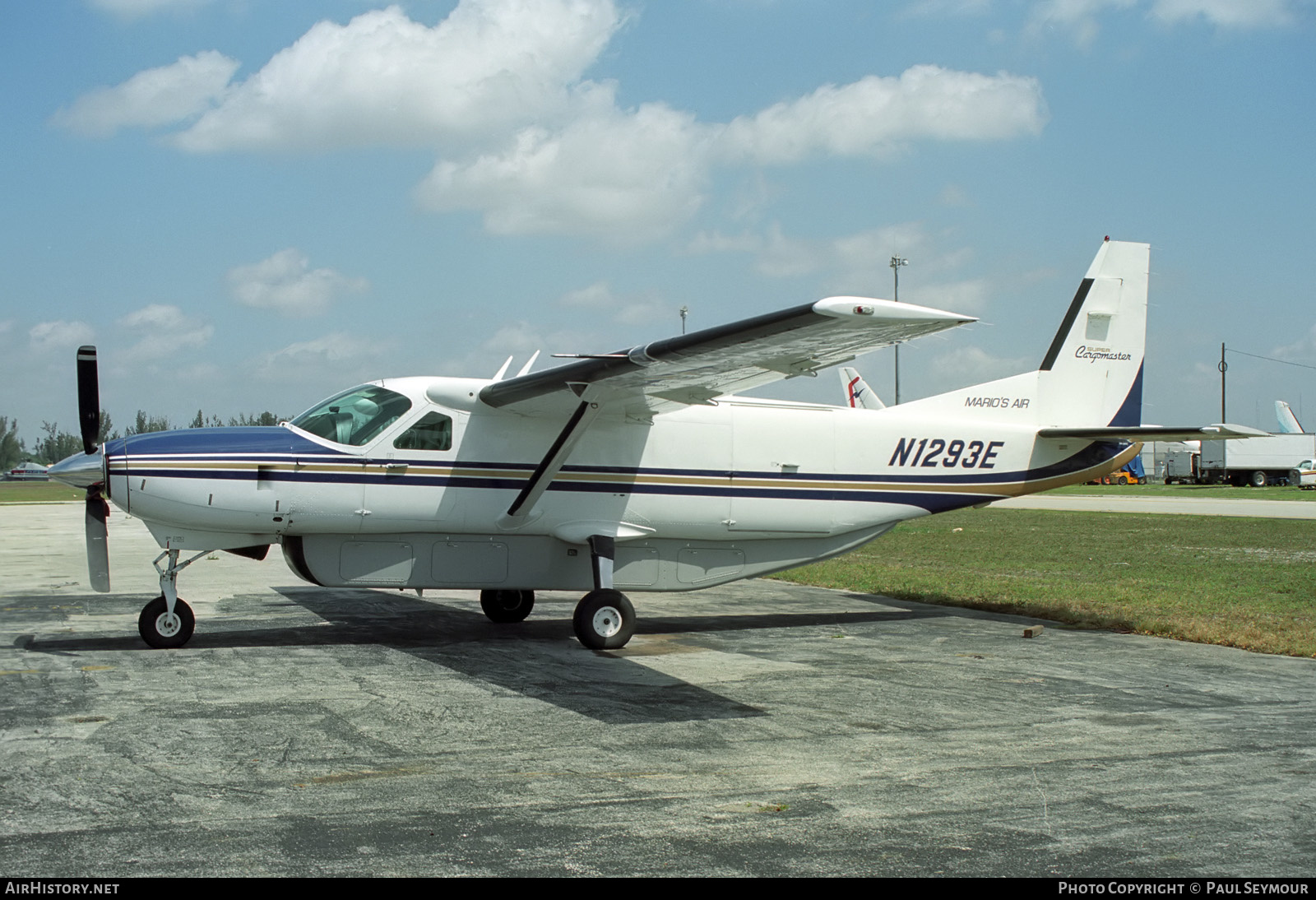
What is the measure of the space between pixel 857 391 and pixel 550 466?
1325cm

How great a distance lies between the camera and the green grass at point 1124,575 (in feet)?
40.2

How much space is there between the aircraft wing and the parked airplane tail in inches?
204

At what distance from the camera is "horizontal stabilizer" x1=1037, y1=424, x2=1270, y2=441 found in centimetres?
1148

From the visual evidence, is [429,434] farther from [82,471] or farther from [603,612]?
[82,471]

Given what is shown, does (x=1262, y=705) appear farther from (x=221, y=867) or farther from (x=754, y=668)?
(x=221, y=867)

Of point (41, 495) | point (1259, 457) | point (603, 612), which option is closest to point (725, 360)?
point (603, 612)

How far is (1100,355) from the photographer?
1381 cm

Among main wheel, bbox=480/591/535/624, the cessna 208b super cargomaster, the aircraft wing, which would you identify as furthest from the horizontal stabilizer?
main wheel, bbox=480/591/535/624

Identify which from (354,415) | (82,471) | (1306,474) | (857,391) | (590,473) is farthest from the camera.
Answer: (1306,474)

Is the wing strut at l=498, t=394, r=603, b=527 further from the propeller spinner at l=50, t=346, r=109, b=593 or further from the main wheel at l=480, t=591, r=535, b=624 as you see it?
the propeller spinner at l=50, t=346, r=109, b=593

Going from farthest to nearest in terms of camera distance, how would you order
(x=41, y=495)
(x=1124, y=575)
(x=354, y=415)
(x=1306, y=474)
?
(x=41, y=495)
(x=1306, y=474)
(x=1124, y=575)
(x=354, y=415)

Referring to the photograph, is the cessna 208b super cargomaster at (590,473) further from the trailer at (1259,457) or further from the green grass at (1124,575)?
the trailer at (1259,457)

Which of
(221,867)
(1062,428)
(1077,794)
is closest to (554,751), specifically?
(221,867)

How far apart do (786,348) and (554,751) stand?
148 inches
